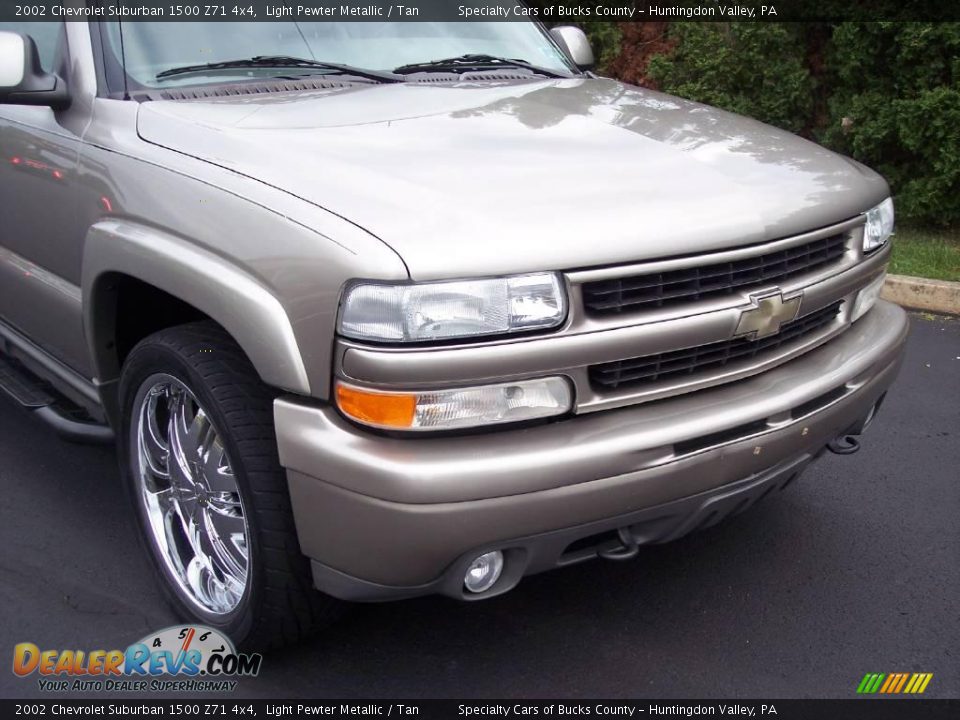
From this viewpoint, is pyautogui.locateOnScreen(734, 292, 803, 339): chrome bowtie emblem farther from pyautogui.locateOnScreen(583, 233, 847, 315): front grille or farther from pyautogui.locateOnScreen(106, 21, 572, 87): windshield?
pyautogui.locateOnScreen(106, 21, 572, 87): windshield

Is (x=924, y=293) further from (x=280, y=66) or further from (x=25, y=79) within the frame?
(x=25, y=79)

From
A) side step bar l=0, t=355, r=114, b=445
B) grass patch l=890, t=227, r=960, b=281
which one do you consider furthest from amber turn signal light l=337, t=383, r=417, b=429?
grass patch l=890, t=227, r=960, b=281

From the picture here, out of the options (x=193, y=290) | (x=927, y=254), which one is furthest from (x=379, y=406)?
(x=927, y=254)

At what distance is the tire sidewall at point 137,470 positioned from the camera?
2.39 metres

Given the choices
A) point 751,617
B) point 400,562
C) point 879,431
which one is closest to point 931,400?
point 879,431

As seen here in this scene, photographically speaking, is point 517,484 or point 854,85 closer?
point 517,484

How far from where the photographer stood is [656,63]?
27.2ft

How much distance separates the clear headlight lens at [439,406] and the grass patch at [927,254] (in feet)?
15.8

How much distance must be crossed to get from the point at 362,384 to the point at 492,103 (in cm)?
131

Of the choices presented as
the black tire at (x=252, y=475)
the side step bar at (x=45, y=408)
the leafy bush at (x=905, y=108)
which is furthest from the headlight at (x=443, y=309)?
the leafy bush at (x=905, y=108)

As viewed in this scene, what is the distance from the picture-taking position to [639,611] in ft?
9.88

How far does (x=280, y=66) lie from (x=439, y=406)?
5.23 ft

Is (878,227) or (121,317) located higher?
(878,227)

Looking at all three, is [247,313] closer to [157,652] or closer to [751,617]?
[157,652]
